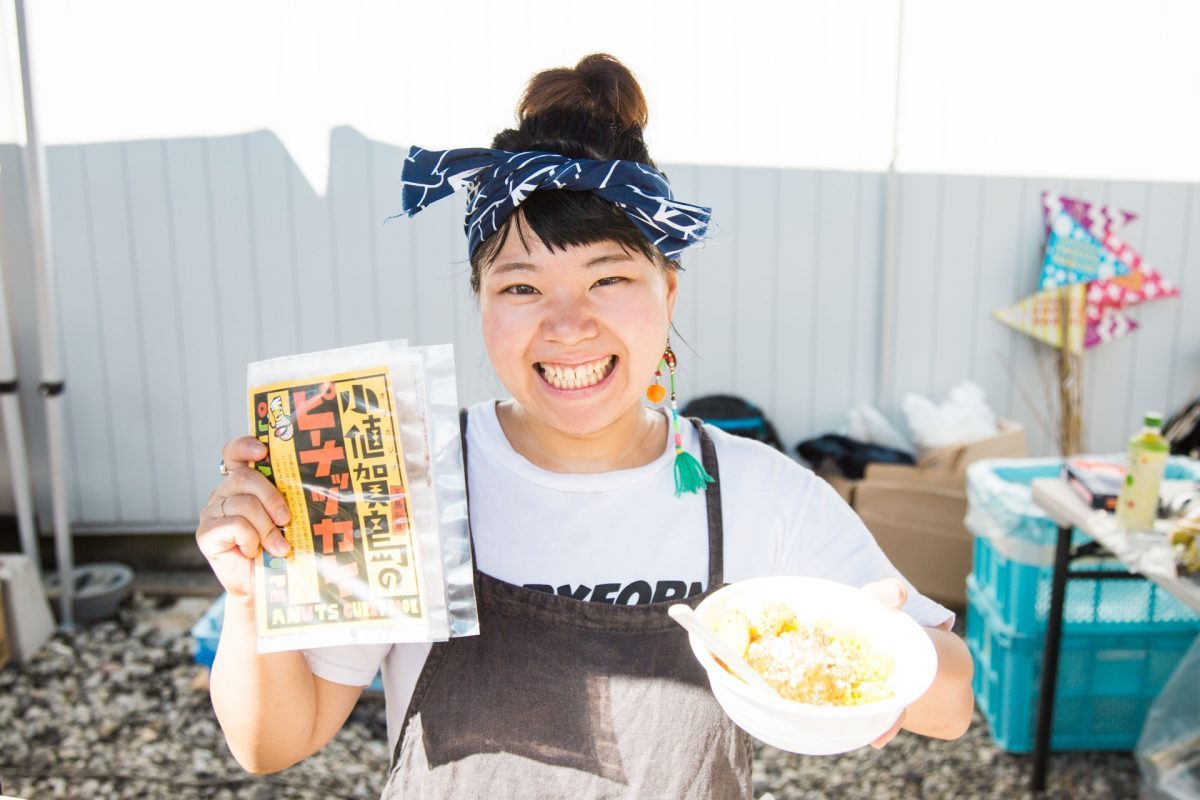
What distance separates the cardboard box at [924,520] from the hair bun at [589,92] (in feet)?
10.0

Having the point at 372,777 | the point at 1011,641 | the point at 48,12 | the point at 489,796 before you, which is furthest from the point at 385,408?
the point at 48,12

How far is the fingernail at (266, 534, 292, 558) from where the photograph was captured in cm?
112

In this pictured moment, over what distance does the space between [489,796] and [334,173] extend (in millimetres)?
3662

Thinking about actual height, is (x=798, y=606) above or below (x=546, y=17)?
below

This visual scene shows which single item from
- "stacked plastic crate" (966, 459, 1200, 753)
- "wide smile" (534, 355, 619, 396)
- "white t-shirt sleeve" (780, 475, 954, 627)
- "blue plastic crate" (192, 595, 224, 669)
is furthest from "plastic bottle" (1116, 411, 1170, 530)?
"blue plastic crate" (192, 595, 224, 669)

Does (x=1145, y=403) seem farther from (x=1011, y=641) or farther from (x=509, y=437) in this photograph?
(x=509, y=437)

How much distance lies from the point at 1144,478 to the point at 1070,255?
2.44 m

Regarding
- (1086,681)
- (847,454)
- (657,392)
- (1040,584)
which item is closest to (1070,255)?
(847,454)

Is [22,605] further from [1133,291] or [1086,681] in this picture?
[1133,291]

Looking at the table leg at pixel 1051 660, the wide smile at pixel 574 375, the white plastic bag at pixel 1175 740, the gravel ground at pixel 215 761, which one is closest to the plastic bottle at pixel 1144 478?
the table leg at pixel 1051 660

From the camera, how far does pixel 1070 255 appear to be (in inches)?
172

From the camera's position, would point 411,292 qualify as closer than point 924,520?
No

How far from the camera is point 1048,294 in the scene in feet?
14.5

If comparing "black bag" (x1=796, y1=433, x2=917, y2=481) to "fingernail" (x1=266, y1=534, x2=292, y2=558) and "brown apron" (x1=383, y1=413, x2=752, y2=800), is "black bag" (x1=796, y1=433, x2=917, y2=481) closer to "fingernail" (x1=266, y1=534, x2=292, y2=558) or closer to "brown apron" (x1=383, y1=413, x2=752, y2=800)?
"brown apron" (x1=383, y1=413, x2=752, y2=800)
